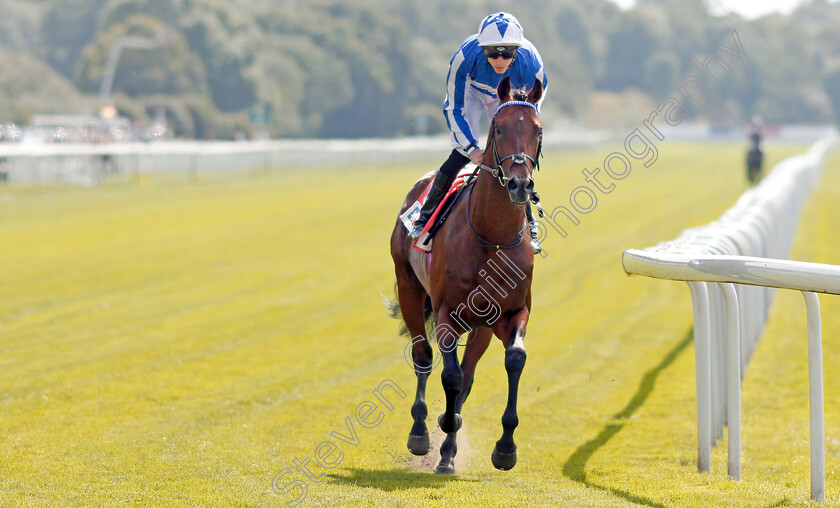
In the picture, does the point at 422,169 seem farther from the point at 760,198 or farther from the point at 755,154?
the point at 760,198

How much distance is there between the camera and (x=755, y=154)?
79.4 ft

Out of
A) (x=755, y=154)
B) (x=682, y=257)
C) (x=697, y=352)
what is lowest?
(x=697, y=352)

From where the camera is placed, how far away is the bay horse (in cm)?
448

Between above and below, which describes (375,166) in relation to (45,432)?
above

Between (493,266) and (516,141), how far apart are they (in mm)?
638

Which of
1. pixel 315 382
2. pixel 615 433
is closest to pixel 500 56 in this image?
pixel 615 433

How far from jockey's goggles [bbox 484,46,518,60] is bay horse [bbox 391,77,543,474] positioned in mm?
374

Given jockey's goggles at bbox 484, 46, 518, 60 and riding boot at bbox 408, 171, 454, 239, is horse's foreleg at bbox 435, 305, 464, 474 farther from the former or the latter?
jockey's goggles at bbox 484, 46, 518, 60

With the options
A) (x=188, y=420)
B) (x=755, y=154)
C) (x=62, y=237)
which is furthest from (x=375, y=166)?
(x=188, y=420)

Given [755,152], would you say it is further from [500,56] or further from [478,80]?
[500,56]

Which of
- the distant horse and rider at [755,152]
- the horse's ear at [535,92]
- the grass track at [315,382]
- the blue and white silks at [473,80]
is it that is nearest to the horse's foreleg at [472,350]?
the grass track at [315,382]

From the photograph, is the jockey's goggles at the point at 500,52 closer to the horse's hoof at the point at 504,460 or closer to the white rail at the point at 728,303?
the white rail at the point at 728,303

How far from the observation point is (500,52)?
5.00 m

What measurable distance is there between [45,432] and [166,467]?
1.04 metres
